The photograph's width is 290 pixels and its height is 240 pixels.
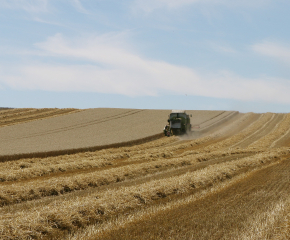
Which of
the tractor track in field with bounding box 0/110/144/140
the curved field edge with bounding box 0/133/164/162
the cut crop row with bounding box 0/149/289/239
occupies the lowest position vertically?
the curved field edge with bounding box 0/133/164/162

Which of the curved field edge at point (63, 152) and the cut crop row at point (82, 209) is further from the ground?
the cut crop row at point (82, 209)

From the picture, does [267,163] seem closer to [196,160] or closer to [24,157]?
[196,160]

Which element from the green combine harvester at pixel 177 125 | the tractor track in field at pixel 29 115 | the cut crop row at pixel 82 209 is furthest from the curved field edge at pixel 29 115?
the cut crop row at pixel 82 209

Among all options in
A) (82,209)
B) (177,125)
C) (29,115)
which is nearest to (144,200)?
(82,209)

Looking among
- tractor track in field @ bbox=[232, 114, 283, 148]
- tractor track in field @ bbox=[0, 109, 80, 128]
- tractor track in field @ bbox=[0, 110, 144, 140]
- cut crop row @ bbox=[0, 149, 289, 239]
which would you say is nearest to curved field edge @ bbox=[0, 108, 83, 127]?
tractor track in field @ bbox=[0, 109, 80, 128]

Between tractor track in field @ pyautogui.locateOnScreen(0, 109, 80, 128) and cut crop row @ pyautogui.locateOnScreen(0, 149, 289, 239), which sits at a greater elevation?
tractor track in field @ pyautogui.locateOnScreen(0, 109, 80, 128)

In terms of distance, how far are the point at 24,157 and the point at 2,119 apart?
1075 inches

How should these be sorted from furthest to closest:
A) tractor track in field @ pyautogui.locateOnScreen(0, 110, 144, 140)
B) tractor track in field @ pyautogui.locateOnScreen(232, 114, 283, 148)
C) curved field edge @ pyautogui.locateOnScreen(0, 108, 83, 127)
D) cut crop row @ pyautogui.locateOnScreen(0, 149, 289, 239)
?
curved field edge @ pyautogui.locateOnScreen(0, 108, 83, 127)
tractor track in field @ pyautogui.locateOnScreen(0, 110, 144, 140)
tractor track in field @ pyautogui.locateOnScreen(232, 114, 283, 148)
cut crop row @ pyautogui.locateOnScreen(0, 149, 289, 239)

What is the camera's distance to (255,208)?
856 centimetres

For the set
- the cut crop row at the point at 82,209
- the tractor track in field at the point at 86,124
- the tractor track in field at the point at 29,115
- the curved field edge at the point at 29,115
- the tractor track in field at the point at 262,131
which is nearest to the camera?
the cut crop row at the point at 82,209

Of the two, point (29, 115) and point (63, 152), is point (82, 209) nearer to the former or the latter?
point (63, 152)

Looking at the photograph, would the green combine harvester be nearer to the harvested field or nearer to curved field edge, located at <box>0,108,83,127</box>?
the harvested field

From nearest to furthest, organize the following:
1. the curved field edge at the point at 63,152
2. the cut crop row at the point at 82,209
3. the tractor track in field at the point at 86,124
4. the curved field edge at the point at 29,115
Answer: the cut crop row at the point at 82,209 < the curved field edge at the point at 63,152 < the tractor track in field at the point at 86,124 < the curved field edge at the point at 29,115

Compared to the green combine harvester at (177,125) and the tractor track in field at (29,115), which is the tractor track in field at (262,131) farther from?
the tractor track in field at (29,115)
